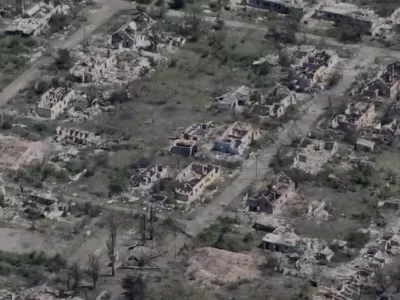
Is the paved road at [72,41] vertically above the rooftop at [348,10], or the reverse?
the rooftop at [348,10]

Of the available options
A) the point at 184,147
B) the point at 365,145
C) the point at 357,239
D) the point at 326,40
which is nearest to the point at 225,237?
the point at 357,239

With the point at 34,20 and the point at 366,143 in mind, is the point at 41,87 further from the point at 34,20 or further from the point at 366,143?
the point at 366,143

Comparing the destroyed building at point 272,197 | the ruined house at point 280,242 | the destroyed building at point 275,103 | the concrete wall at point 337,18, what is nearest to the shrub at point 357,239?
the ruined house at point 280,242

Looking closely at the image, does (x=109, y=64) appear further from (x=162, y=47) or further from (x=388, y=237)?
(x=388, y=237)

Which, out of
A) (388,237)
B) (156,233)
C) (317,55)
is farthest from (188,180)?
(317,55)

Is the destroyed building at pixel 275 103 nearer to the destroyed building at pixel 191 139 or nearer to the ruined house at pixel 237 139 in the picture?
the ruined house at pixel 237 139
